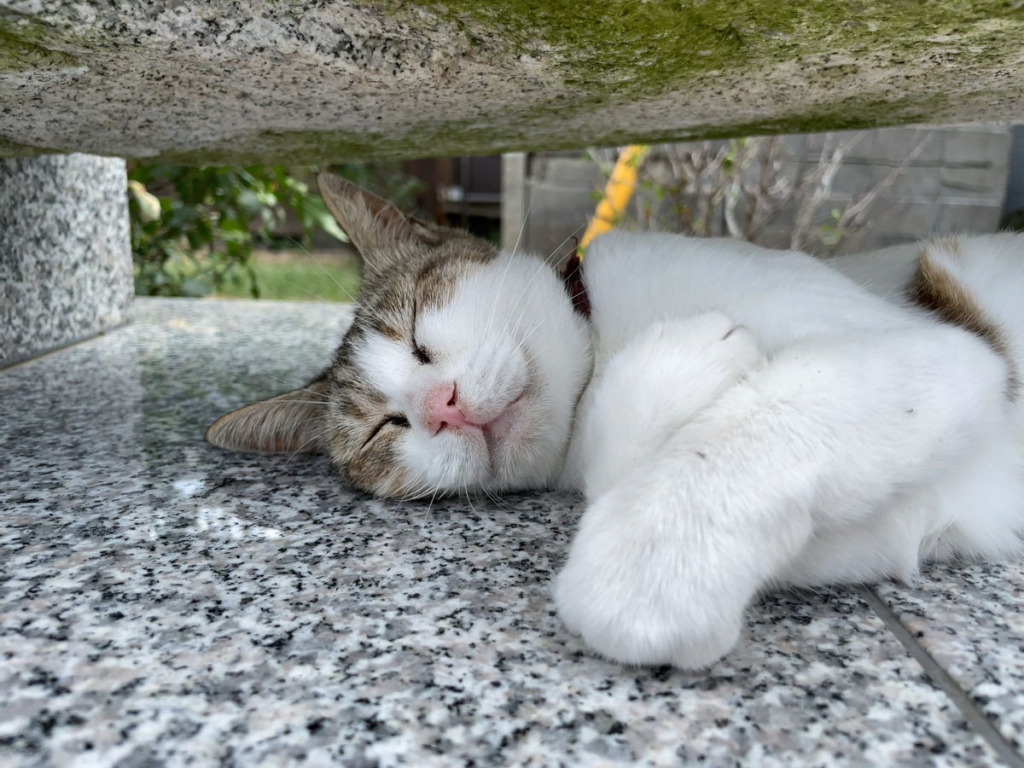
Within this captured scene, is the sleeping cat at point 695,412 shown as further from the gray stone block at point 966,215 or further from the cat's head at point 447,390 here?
the gray stone block at point 966,215

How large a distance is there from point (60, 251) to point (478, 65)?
1.78 metres

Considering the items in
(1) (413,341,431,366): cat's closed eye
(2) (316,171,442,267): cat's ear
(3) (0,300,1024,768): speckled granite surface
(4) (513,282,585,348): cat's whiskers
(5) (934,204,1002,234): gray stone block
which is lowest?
(3) (0,300,1024,768): speckled granite surface

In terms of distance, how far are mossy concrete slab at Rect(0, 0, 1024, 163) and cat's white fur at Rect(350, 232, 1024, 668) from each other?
0.99 ft

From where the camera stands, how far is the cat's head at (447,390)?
57.0 inches

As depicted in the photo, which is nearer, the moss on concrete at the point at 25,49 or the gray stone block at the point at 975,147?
the moss on concrete at the point at 25,49

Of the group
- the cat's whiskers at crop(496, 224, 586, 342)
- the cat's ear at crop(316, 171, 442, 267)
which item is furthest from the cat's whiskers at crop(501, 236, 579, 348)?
the cat's ear at crop(316, 171, 442, 267)

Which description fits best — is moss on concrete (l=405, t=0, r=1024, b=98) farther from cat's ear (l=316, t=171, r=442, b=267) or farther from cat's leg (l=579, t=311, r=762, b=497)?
cat's ear (l=316, t=171, r=442, b=267)

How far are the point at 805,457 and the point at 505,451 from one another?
58 centimetres

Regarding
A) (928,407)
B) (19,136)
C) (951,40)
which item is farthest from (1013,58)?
(19,136)

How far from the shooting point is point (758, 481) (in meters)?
0.98

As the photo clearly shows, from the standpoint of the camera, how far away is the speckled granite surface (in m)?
0.79

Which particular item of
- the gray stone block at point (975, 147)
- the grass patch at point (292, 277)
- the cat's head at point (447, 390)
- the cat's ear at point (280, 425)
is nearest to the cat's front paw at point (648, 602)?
the cat's head at point (447, 390)

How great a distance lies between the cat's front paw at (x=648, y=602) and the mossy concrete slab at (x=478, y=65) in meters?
0.73

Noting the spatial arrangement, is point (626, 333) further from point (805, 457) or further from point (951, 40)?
point (951, 40)
